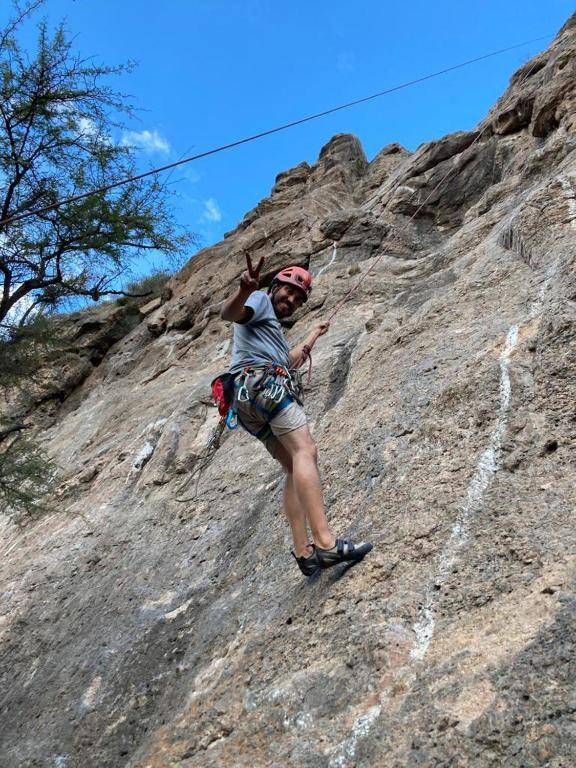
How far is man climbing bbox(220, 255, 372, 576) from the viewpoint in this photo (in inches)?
147

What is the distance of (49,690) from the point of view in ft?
16.4

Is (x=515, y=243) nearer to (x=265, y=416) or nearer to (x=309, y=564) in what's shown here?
(x=265, y=416)

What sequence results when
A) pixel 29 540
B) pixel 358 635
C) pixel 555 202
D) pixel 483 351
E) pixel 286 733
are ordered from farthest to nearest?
pixel 29 540
pixel 555 202
pixel 483 351
pixel 358 635
pixel 286 733

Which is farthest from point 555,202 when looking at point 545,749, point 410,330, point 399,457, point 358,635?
point 545,749

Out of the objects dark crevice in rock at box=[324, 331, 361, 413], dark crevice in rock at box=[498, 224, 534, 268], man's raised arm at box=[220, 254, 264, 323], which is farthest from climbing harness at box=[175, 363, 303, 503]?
dark crevice in rock at box=[498, 224, 534, 268]

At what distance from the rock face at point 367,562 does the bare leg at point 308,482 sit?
28 centimetres

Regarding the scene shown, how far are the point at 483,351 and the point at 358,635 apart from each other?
104 inches

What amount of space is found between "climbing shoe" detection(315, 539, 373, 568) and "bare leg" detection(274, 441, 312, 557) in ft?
0.61

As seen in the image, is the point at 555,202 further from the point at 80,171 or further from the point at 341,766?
the point at 80,171

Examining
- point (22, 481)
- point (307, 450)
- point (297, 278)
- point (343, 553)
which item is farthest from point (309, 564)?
point (22, 481)

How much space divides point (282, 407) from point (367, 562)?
3.53 feet

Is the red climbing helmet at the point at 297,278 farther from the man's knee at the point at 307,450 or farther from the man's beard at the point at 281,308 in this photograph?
the man's knee at the point at 307,450

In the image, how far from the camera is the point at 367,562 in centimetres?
363

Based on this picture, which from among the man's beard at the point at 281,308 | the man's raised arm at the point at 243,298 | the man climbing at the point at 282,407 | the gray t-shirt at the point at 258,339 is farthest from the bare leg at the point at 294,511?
the man's beard at the point at 281,308
